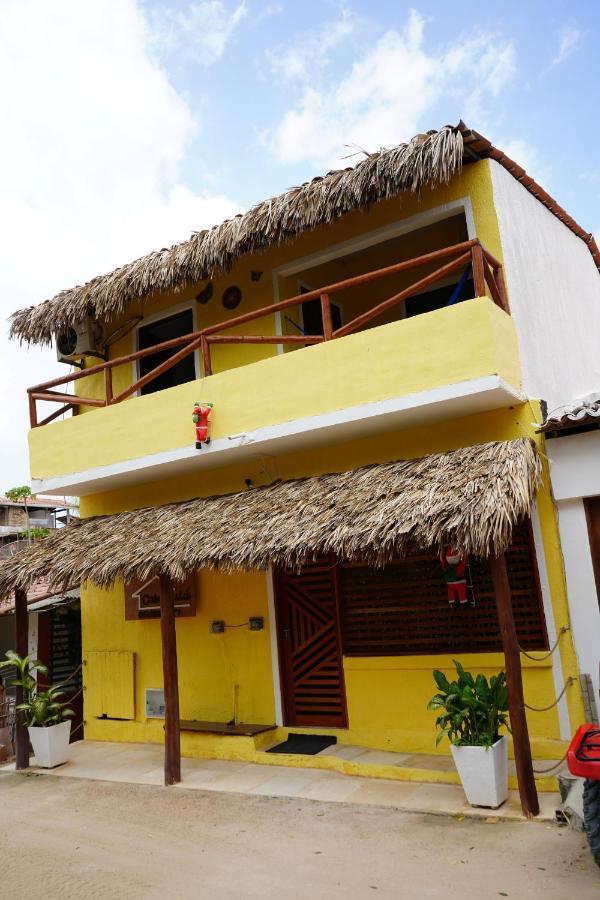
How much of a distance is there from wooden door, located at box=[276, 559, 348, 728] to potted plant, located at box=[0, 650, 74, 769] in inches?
107

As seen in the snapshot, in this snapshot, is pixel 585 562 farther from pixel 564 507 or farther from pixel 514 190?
pixel 514 190

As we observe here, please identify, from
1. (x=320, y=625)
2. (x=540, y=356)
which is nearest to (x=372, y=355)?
(x=540, y=356)

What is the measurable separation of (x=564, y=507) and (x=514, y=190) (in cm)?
379

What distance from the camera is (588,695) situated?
262 inches

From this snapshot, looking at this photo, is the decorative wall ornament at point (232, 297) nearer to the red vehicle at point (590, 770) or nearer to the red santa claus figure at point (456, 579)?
the red santa claus figure at point (456, 579)

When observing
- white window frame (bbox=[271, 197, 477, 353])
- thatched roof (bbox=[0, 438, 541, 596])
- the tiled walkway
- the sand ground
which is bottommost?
the sand ground

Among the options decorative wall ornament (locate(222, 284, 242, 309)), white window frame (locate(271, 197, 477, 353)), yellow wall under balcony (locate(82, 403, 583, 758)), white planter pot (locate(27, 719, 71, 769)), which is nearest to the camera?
yellow wall under balcony (locate(82, 403, 583, 758))

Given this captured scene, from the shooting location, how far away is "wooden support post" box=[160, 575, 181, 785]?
7555 mm

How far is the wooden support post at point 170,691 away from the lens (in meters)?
7.55

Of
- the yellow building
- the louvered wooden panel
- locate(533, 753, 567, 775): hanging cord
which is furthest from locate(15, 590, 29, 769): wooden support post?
locate(533, 753, 567, 775): hanging cord

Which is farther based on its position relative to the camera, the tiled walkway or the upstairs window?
the upstairs window

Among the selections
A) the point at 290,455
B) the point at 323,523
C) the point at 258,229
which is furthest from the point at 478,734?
the point at 258,229

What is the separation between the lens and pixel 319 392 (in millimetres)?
7699

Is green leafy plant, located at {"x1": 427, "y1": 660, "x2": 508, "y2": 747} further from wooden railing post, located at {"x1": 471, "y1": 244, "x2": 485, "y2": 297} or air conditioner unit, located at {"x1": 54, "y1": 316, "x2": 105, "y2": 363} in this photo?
air conditioner unit, located at {"x1": 54, "y1": 316, "x2": 105, "y2": 363}
